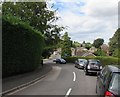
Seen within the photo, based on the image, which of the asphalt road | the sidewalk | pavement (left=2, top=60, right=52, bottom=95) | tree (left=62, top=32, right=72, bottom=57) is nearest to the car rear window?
the asphalt road

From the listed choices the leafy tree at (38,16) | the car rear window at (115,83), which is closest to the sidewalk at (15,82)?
the car rear window at (115,83)

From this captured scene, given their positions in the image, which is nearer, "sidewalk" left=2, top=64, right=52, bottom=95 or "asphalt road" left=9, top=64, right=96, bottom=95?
"asphalt road" left=9, top=64, right=96, bottom=95

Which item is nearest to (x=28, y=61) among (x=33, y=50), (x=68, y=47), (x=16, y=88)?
(x=33, y=50)

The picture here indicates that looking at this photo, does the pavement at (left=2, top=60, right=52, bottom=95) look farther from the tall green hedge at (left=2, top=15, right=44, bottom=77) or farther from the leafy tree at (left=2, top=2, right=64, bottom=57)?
the leafy tree at (left=2, top=2, right=64, bottom=57)

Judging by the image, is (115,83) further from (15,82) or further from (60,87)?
(15,82)

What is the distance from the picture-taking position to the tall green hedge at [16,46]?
731 inches

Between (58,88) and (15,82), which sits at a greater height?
(15,82)

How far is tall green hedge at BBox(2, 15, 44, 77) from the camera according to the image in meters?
18.6

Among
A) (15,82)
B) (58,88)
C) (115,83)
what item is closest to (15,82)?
(15,82)

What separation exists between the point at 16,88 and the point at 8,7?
32.8 meters

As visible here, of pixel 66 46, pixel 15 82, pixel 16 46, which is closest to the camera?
pixel 15 82

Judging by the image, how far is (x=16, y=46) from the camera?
2078 centimetres

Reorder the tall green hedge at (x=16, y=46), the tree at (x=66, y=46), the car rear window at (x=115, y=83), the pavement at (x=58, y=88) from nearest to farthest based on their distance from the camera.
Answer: the car rear window at (x=115, y=83), the pavement at (x=58, y=88), the tall green hedge at (x=16, y=46), the tree at (x=66, y=46)

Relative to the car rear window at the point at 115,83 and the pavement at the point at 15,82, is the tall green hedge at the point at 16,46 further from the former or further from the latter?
the car rear window at the point at 115,83
